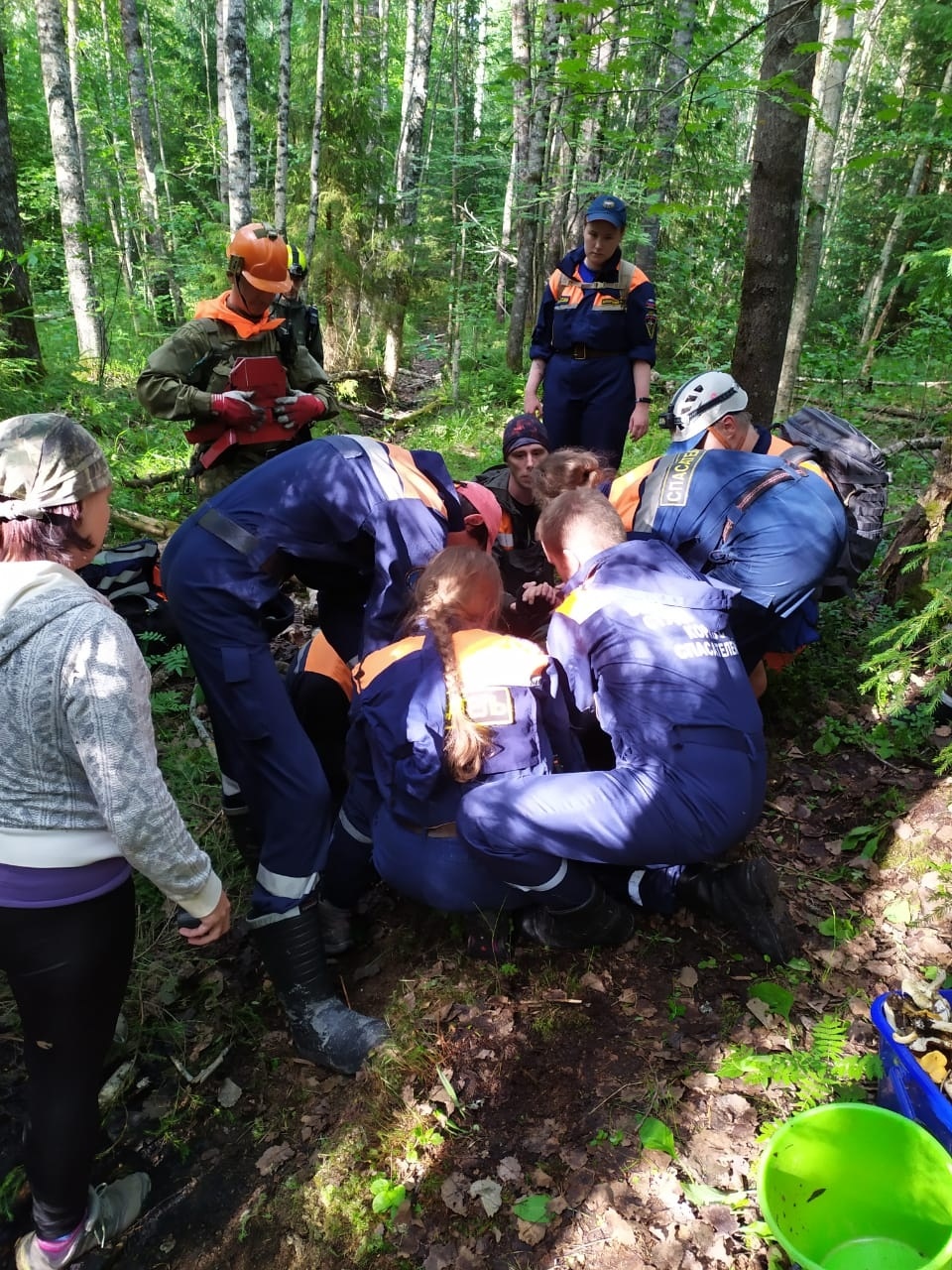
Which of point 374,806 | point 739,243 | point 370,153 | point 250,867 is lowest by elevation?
point 250,867

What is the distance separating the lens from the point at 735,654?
9.65ft

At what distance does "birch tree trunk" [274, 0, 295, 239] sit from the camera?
36.0 feet

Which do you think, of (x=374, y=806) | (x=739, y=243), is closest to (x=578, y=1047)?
(x=374, y=806)

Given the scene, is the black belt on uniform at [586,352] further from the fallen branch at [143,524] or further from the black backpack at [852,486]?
the fallen branch at [143,524]

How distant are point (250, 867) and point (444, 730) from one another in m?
1.46

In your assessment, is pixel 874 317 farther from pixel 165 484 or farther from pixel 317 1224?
pixel 317 1224

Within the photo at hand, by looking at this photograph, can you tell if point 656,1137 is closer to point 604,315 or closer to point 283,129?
point 604,315

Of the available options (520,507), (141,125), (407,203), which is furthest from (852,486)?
(141,125)

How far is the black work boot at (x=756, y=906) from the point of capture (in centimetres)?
274

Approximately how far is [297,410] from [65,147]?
9.54 meters

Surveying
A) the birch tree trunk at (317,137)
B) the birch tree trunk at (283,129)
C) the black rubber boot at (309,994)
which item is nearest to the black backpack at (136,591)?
the black rubber boot at (309,994)

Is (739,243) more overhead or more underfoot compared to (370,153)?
more underfoot

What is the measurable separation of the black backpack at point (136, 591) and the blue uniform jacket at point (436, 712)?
2.56 meters

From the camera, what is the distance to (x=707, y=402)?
3.82m
